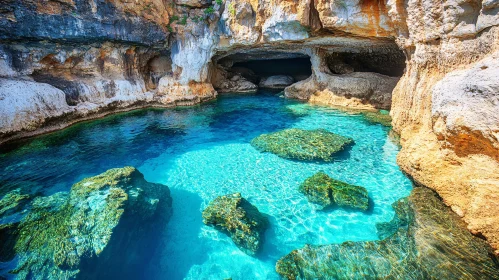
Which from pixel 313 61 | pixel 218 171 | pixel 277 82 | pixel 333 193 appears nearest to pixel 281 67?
pixel 277 82

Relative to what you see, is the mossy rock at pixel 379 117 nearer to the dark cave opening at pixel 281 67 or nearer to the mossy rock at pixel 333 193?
the mossy rock at pixel 333 193

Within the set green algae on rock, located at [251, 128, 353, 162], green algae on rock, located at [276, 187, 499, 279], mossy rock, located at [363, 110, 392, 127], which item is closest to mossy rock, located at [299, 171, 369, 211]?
green algae on rock, located at [276, 187, 499, 279]

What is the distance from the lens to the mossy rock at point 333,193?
5441mm

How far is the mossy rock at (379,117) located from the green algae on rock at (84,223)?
28.6 feet

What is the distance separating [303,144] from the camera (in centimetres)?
827

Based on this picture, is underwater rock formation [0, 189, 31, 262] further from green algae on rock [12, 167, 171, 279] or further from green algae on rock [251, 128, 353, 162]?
green algae on rock [251, 128, 353, 162]

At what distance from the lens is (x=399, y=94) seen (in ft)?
27.3

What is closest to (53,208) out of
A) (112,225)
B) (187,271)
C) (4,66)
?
(112,225)

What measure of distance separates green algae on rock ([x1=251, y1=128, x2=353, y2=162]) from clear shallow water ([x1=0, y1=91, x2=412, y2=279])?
31 centimetres

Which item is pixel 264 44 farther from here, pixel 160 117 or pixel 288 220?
pixel 288 220

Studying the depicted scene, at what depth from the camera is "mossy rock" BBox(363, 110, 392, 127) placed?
1016 cm

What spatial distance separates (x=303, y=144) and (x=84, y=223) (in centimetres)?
624

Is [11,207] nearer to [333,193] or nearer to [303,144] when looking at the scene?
[333,193]

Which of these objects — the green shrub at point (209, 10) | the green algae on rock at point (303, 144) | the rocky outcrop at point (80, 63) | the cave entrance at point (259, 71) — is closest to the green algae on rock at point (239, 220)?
the green algae on rock at point (303, 144)
